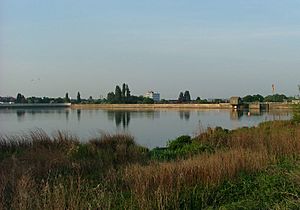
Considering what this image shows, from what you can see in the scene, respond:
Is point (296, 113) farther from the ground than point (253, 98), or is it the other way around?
point (253, 98)

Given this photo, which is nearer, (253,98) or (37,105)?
(253,98)

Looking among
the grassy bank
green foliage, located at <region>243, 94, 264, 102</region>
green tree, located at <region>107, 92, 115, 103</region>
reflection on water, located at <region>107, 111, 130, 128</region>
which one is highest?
green tree, located at <region>107, 92, 115, 103</region>

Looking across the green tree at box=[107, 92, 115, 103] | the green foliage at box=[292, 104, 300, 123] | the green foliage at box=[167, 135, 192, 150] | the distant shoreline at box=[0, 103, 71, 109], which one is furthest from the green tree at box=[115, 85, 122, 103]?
the green foliage at box=[167, 135, 192, 150]

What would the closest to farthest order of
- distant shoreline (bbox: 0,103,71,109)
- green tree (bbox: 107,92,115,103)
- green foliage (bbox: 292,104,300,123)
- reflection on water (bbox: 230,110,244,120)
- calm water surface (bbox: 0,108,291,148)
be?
green foliage (bbox: 292,104,300,123) → calm water surface (bbox: 0,108,291,148) → reflection on water (bbox: 230,110,244,120) → distant shoreline (bbox: 0,103,71,109) → green tree (bbox: 107,92,115,103)

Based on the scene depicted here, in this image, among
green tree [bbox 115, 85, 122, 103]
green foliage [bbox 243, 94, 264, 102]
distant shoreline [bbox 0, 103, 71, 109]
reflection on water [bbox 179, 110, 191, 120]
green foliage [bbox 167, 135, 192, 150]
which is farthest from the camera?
Answer: green tree [bbox 115, 85, 122, 103]

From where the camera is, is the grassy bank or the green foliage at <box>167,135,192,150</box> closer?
the grassy bank

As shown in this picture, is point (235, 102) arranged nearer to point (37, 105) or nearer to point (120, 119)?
point (120, 119)

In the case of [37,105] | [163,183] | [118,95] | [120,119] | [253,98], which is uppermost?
[118,95]

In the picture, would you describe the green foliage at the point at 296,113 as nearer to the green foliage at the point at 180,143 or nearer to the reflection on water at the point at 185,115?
the green foliage at the point at 180,143

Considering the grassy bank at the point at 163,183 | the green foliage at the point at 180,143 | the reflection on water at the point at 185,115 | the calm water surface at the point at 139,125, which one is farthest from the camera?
the reflection on water at the point at 185,115

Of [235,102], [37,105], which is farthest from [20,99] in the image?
[235,102]

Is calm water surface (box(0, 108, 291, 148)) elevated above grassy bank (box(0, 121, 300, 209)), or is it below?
below

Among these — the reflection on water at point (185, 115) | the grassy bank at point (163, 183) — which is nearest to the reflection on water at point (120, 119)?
the reflection on water at point (185, 115)

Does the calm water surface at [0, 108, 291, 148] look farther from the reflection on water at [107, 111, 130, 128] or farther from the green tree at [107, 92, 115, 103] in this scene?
the green tree at [107, 92, 115, 103]
